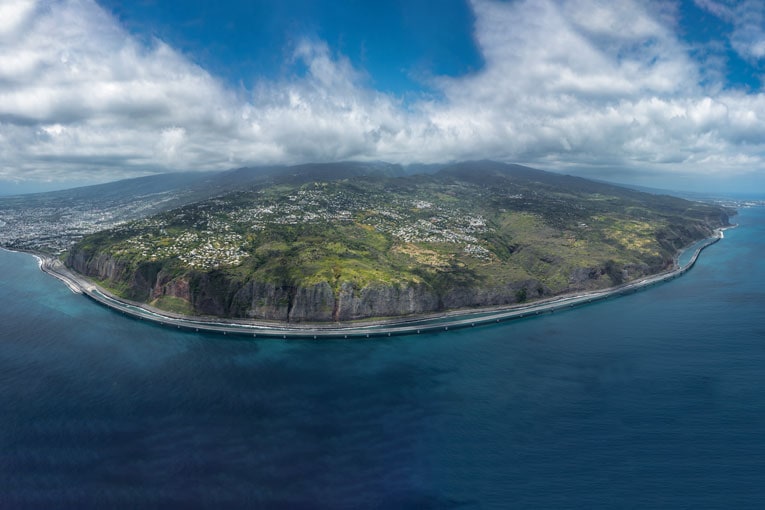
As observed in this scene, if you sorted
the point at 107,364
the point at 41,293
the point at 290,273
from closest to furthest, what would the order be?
the point at 107,364 < the point at 290,273 < the point at 41,293

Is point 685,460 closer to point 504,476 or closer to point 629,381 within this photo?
point 629,381

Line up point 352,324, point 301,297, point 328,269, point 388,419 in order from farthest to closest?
1. point 328,269
2. point 301,297
3. point 352,324
4. point 388,419

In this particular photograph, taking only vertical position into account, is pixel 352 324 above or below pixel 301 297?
below

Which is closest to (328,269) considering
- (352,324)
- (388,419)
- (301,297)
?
(301,297)

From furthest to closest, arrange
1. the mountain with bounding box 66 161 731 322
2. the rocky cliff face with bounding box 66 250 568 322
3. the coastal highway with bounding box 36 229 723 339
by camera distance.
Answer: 1. the mountain with bounding box 66 161 731 322
2. the rocky cliff face with bounding box 66 250 568 322
3. the coastal highway with bounding box 36 229 723 339

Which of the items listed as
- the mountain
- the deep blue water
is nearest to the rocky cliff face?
the mountain

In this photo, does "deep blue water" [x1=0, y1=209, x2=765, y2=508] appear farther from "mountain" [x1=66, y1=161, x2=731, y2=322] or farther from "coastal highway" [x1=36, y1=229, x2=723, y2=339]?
"mountain" [x1=66, y1=161, x2=731, y2=322]

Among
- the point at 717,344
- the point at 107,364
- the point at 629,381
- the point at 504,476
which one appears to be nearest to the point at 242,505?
the point at 504,476

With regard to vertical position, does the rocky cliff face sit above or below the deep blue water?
above

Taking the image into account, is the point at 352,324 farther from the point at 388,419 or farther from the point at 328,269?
the point at 388,419
